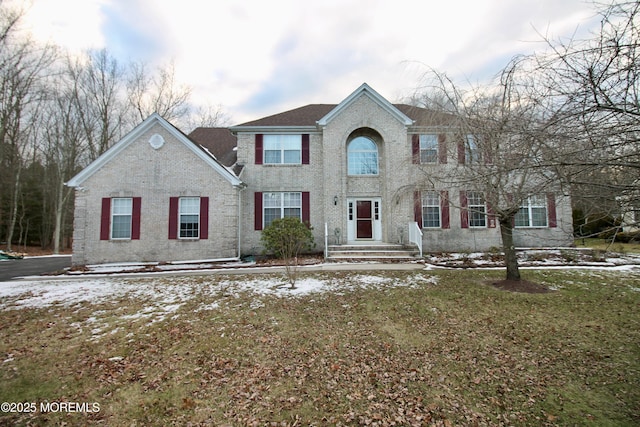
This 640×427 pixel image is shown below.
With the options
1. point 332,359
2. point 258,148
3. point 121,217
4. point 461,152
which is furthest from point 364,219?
point 121,217

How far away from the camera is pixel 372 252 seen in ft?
38.2

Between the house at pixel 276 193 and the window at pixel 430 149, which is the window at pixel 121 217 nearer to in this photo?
the house at pixel 276 193

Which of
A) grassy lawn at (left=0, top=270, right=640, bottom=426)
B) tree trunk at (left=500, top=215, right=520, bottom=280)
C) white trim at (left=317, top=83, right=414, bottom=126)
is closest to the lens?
grassy lawn at (left=0, top=270, right=640, bottom=426)

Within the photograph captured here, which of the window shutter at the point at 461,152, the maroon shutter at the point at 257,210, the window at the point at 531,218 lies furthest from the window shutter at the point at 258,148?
the window at the point at 531,218

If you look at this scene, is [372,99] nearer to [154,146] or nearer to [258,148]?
[258,148]

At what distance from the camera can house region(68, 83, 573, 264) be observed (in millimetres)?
12242

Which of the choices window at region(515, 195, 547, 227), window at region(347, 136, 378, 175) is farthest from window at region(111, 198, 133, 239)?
window at region(515, 195, 547, 227)

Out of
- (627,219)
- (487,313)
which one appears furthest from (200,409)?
(487,313)

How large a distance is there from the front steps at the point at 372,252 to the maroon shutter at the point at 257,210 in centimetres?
367

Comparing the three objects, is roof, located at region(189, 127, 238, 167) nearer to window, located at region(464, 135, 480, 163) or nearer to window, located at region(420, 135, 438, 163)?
window, located at region(420, 135, 438, 163)

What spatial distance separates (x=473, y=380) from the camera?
3.53 m

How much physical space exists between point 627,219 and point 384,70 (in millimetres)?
6717

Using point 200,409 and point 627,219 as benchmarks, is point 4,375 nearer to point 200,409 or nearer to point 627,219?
point 200,409

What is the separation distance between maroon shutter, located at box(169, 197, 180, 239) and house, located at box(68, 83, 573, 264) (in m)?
0.04
